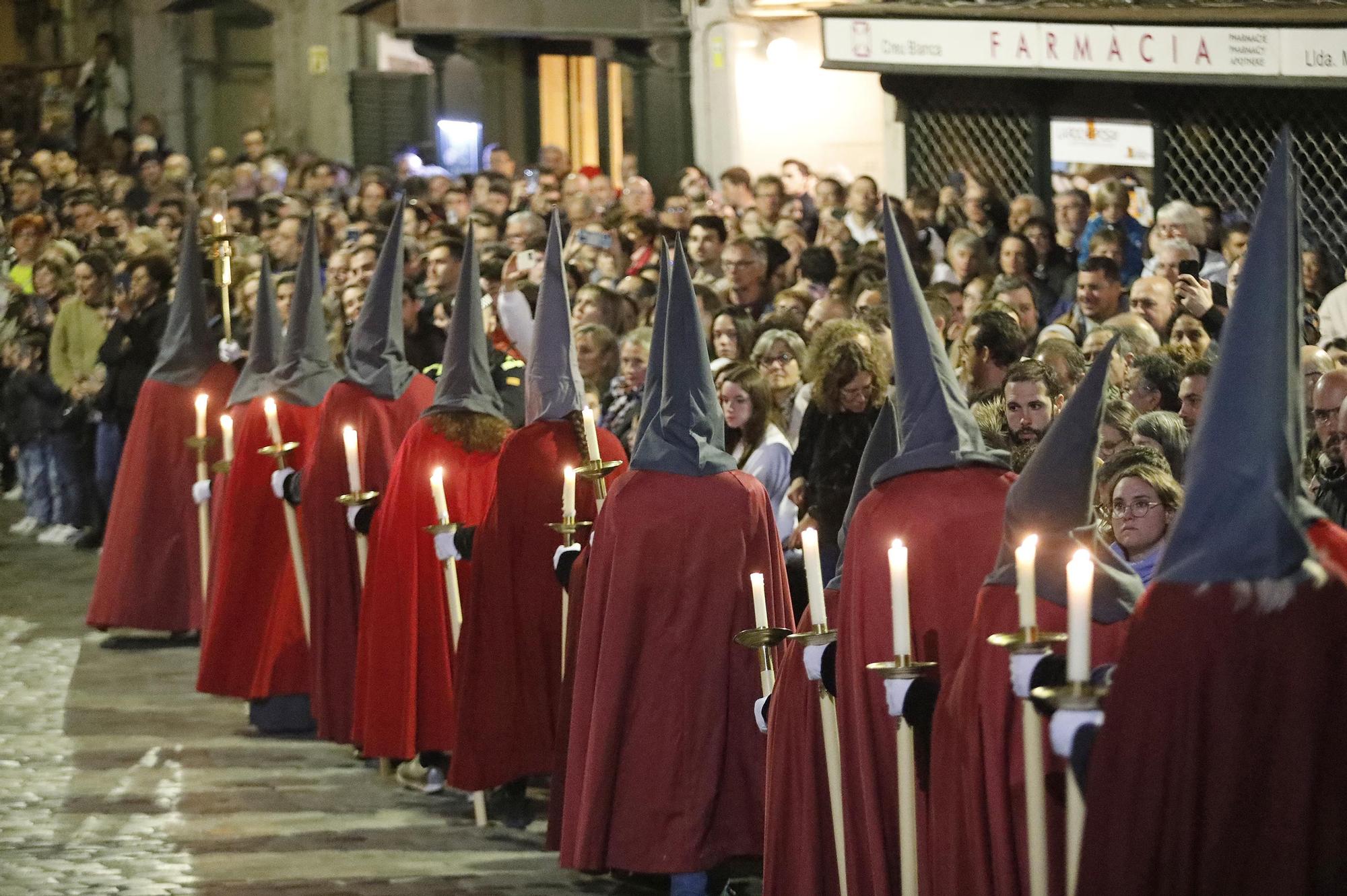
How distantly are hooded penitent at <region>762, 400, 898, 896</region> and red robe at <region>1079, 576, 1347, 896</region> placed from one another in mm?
1828

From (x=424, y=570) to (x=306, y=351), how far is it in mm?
1802

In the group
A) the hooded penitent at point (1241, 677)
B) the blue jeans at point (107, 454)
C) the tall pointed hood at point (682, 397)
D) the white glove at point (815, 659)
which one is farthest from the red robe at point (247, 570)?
the hooded penitent at point (1241, 677)

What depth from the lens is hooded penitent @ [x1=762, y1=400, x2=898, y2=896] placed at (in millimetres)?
6117

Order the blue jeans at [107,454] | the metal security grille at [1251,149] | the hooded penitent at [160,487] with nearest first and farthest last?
the hooded penitent at [160,487] < the metal security grille at [1251,149] < the blue jeans at [107,454]

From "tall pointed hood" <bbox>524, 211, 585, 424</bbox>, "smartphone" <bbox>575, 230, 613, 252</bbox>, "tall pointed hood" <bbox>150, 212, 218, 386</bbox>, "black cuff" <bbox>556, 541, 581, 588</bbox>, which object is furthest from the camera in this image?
"smartphone" <bbox>575, 230, 613, 252</bbox>

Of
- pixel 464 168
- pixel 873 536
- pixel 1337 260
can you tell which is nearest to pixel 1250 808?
pixel 873 536

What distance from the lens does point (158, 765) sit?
930 cm

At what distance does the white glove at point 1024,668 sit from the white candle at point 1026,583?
0.06 metres

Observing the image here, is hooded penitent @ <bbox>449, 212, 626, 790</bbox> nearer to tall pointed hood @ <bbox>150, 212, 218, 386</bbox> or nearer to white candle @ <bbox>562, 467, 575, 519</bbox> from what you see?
white candle @ <bbox>562, 467, 575, 519</bbox>

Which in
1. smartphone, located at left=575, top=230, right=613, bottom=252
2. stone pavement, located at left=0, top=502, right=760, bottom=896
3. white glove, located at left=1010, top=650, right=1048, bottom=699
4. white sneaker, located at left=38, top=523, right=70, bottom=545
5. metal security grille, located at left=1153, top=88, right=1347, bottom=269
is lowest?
stone pavement, located at left=0, top=502, right=760, bottom=896

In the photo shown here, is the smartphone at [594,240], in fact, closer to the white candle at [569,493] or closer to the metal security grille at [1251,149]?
the metal security grille at [1251,149]

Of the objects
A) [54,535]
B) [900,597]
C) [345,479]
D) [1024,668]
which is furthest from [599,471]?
[54,535]

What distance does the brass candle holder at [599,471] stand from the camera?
7.60m

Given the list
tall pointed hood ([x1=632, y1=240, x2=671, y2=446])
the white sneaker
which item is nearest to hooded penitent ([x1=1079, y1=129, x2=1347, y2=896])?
tall pointed hood ([x1=632, y1=240, x2=671, y2=446])
